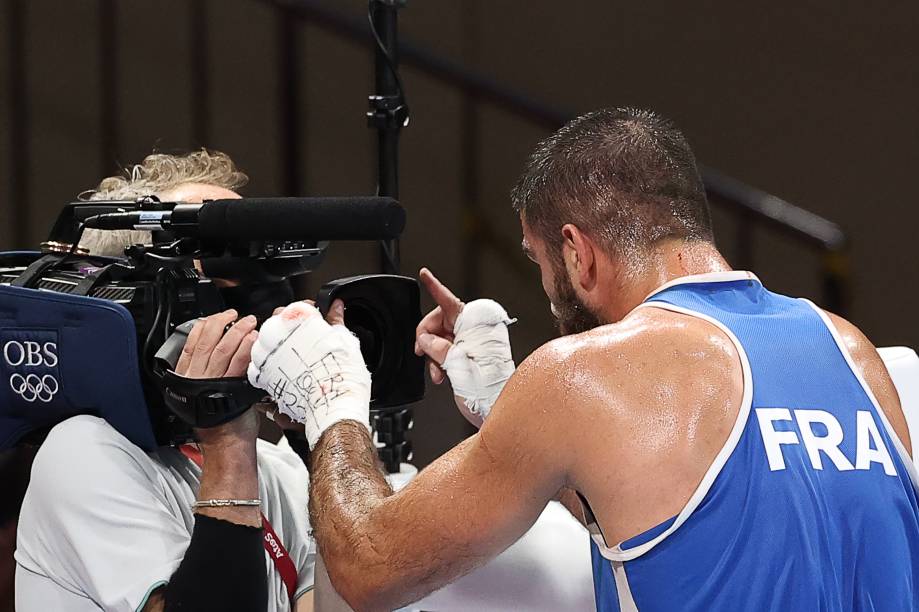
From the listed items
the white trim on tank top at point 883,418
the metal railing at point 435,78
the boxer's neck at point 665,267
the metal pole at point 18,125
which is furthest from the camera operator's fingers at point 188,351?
the metal pole at point 18,125

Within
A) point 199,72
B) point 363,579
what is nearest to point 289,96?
point 199,72

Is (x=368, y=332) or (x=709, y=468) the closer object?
(x=709, y=468)

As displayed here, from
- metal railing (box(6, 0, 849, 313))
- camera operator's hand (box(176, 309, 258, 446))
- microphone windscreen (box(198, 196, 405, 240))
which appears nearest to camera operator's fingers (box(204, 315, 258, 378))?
camera operator's hand (box(176, 309, 258, 446))

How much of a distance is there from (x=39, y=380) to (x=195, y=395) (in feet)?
0.74

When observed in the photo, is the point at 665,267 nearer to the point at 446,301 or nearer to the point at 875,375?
the point at 875,375

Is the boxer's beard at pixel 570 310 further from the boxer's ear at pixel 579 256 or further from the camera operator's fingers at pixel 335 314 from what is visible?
the camera operator's fingers at pixel 335 314

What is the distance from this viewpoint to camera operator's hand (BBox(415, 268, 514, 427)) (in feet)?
5.41

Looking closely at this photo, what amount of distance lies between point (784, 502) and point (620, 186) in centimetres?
42

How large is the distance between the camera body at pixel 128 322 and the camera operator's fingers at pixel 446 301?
0.52 feet

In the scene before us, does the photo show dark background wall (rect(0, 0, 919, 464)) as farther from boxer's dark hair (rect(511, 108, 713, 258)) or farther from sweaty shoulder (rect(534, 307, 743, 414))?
sweaty shoulder (rect(534, 307, 743, 414))

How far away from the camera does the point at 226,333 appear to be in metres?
1.34

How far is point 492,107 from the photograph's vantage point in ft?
Result: 11.1

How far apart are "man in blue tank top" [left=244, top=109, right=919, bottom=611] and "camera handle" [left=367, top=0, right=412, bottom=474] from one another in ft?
1.67

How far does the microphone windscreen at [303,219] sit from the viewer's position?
4.19ft
